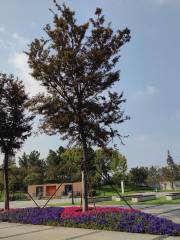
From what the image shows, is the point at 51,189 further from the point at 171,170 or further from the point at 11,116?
the point at 11,116

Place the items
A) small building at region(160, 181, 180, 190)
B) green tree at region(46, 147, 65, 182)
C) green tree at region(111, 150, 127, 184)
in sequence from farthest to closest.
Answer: small building at region(160, 181, 180, 190)
green tree at region(46, 147, 65, 182)
green tree at region(111, 150, 127, 184)

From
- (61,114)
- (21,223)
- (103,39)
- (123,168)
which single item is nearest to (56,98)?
(61,114)

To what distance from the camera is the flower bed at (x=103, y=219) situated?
11984 mm

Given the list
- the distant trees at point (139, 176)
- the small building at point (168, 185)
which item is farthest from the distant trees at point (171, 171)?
the distant trees at point (139, 176)

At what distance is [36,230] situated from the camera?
48.4 feet

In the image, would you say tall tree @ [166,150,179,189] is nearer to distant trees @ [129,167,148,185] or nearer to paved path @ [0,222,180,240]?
distant trees @ [129,167,148,185]

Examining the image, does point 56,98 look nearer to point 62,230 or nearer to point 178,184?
point 62,230

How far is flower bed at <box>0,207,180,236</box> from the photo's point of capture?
39.3ft

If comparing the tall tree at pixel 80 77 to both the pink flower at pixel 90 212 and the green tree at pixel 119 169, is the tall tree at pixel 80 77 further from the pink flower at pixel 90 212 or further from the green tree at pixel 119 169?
the green tree at pixel 119 169

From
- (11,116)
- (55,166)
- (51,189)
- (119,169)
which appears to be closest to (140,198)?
(11,116)

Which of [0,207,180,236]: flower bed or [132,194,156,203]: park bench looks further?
[132,194,156,203]: park bench

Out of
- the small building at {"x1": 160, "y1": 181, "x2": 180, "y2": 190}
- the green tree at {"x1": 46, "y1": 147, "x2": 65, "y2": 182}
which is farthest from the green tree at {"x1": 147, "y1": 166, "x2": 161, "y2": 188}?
the green tree at {"x1": 46, "y1": 147, "x2": 65, "y2": 182}

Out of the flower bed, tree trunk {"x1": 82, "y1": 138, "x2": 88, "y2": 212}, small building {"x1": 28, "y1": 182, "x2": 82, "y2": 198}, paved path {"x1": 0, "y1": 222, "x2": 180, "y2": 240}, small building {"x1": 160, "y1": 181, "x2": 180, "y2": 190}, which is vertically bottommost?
small building {"x1": 160, "y1": 181, "x2": 180, "y2": 190}

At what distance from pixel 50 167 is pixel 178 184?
3442 centimetres
